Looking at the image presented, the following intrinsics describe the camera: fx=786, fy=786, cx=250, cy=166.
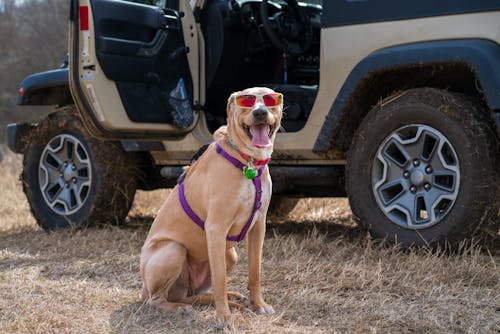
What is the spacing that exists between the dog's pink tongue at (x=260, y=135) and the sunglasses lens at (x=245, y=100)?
0.36 feet

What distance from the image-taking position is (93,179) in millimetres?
6219

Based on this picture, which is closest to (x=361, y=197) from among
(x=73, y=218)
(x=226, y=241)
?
(x=226, y=241)

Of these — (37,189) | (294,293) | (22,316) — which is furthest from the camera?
(37,189)

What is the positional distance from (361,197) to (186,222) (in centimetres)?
155

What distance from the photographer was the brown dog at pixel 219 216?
3.45 metres

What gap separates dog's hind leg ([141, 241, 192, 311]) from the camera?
143 inches

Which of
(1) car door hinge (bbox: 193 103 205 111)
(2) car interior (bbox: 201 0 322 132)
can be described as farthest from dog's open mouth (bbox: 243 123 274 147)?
(1) car door hinge (bbox: 193 103 205 111)

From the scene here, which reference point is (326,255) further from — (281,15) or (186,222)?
(281,15)

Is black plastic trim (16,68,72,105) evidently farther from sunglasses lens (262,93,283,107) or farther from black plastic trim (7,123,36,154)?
sunglasses lens (262,93,283,107)

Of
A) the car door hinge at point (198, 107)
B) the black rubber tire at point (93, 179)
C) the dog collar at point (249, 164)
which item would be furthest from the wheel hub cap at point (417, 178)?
the black rubber tire at point (93, 179)

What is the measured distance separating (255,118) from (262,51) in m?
2.84

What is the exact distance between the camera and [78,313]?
3.58 meters

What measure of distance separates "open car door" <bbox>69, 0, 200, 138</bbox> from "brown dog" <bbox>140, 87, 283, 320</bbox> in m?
1.76

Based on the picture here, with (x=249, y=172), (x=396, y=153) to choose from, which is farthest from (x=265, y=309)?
(x=396, y=153)
